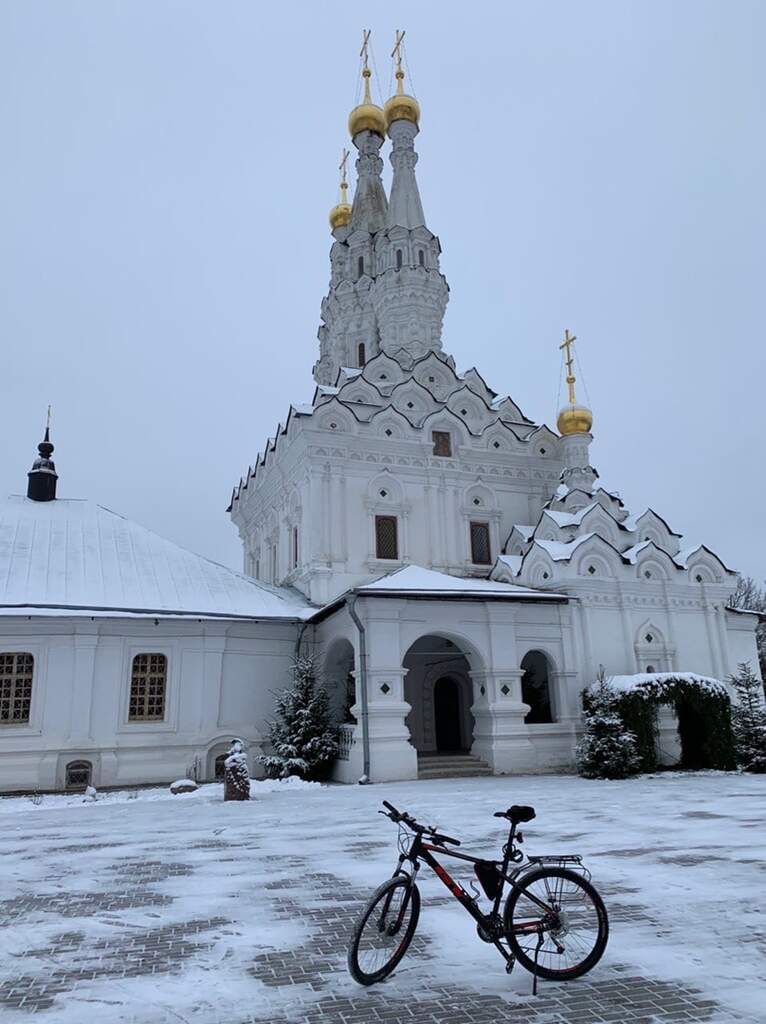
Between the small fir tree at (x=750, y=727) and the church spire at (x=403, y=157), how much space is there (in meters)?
21.7

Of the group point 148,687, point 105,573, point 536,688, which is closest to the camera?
point 148,687

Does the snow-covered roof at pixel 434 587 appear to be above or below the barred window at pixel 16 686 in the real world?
above

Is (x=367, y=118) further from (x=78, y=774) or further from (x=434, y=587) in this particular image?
(x=78, y=774)

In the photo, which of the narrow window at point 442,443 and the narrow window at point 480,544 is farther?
the narrow window at point 442,443

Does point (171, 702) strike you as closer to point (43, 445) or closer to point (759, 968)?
point (43, 445)

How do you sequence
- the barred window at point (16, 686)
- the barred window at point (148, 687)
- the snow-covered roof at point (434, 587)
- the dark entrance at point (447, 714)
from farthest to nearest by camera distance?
the dark entrance at point (447, 714), the barred window at point (148, 687), the snow-covered roof at point (434, 587), the barred window at point (16, 686)

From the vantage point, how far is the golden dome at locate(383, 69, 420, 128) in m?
34.1

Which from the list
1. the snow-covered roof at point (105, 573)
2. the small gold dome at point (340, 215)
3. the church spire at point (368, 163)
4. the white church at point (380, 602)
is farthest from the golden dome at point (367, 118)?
the snow-covered roof at point (105, 573)

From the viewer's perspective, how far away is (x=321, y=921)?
6074 millimetres

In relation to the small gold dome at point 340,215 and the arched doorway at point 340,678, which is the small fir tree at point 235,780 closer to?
the arched doorway at point 340,678

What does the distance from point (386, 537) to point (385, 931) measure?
19864 millimetres

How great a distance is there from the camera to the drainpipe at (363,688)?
17.2 metres

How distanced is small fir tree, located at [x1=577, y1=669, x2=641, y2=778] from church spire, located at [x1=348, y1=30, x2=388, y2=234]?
79.8ft

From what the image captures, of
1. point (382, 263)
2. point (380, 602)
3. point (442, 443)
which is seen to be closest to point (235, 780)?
point (380, 602)
